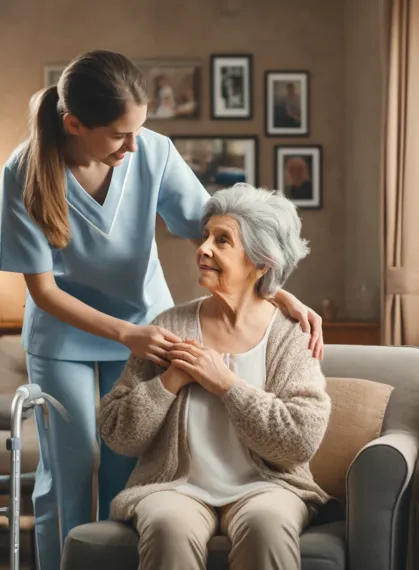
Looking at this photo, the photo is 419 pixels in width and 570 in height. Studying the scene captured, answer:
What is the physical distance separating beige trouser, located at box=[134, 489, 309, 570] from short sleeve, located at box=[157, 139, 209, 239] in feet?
2.20

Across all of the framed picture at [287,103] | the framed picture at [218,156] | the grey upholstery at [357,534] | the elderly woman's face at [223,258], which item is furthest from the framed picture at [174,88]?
the grey upholstery at [357,534]

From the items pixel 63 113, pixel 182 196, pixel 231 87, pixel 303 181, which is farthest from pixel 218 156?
pixel 63 113

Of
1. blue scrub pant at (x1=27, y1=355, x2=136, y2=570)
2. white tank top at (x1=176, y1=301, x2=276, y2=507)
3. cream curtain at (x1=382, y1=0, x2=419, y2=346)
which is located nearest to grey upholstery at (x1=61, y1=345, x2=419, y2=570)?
white tank top at (x1=176, y1=301, x2=276, y2=507)

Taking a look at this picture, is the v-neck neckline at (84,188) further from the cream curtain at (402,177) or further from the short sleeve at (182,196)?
the cream curtain at (402,177)

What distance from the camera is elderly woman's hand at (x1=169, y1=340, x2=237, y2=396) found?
1953 mm

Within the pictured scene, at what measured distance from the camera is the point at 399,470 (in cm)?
193

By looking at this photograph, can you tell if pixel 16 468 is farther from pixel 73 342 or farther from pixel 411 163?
pixel 411 163

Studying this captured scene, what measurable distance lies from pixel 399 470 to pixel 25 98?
154 inches

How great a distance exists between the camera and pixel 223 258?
2029mm

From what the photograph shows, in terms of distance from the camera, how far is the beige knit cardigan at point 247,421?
1.92 m

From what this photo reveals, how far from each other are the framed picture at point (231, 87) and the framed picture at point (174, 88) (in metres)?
0.10

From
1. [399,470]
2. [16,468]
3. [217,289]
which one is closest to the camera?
[16,468]

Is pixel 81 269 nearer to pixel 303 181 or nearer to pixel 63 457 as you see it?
pixel 63 457

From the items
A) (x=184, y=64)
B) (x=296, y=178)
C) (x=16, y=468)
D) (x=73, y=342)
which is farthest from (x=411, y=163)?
(x=16, y=468)
